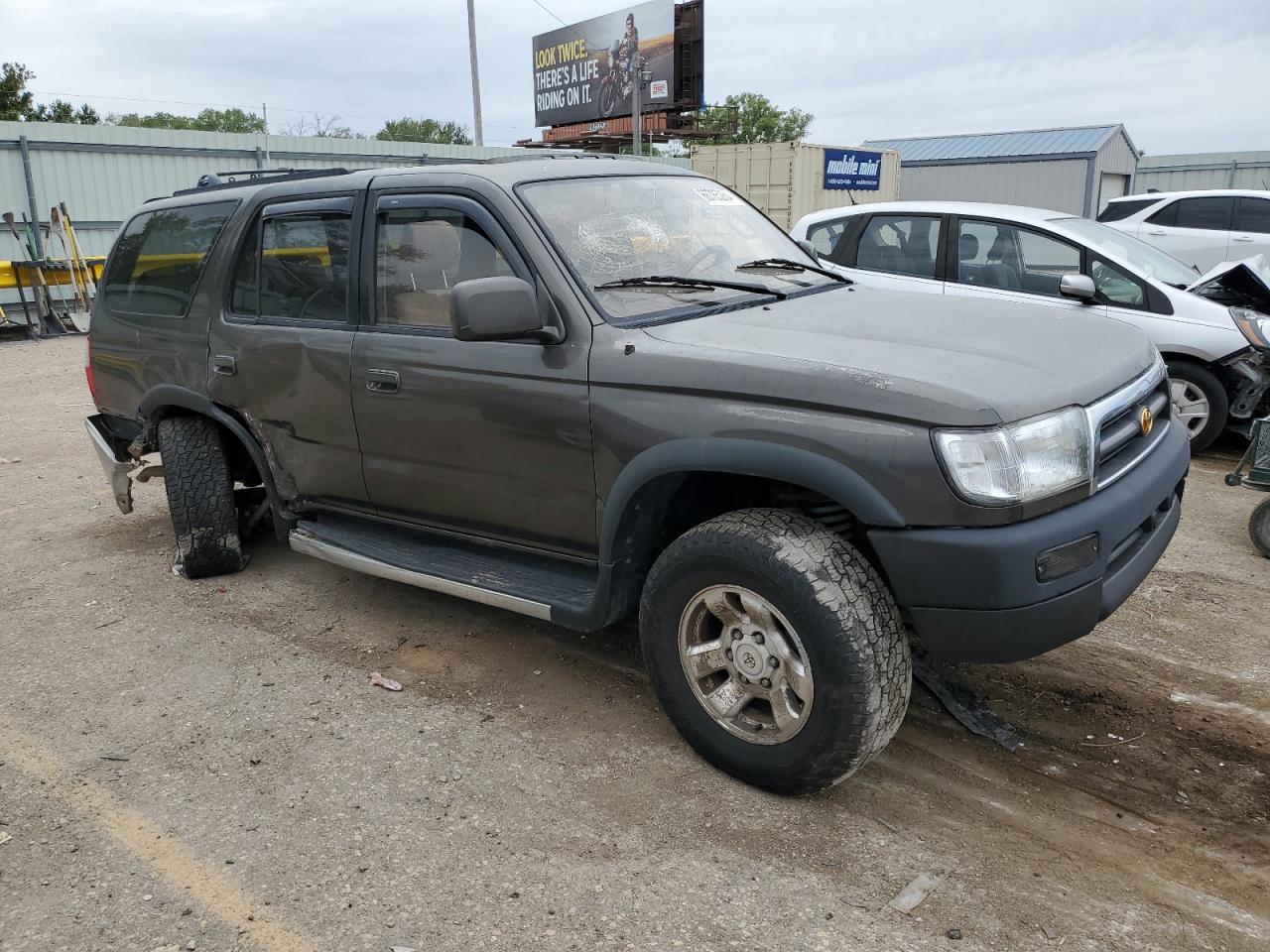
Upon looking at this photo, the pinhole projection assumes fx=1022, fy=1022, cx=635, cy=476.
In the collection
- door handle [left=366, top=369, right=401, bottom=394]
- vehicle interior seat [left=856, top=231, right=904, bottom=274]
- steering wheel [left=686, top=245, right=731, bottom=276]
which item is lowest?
door handle [left=366, top=369, right=401, bottom=394]

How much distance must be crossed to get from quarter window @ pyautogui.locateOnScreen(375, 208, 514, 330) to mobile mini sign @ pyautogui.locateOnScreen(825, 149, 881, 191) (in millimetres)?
15330

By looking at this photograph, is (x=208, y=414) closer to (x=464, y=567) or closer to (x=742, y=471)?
(x=464, y=567)

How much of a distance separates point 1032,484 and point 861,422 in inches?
18.6

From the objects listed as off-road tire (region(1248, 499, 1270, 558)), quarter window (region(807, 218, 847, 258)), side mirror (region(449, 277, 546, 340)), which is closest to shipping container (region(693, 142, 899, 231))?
quarter window (region(807, 218, 847, 258))

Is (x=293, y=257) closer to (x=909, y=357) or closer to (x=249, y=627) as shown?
(x=249, y=627)

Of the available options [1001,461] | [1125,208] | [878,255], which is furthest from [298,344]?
[1125,208]

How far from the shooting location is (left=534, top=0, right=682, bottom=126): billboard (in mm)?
36531

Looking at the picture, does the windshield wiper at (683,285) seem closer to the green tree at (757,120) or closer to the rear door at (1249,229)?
the rear door at (1249,229)

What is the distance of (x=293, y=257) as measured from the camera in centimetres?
440

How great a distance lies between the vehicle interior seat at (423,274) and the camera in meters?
3.82

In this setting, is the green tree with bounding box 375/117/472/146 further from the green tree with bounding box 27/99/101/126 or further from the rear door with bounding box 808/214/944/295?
Result: the rear door with bounding box 808/214/944/295

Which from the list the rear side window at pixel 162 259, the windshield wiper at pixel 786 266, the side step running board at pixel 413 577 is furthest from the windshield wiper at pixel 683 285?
the rear side window at pixel 162 259

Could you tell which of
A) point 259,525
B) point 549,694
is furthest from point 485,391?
point 259,525

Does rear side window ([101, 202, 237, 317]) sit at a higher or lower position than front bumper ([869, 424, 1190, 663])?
higher
